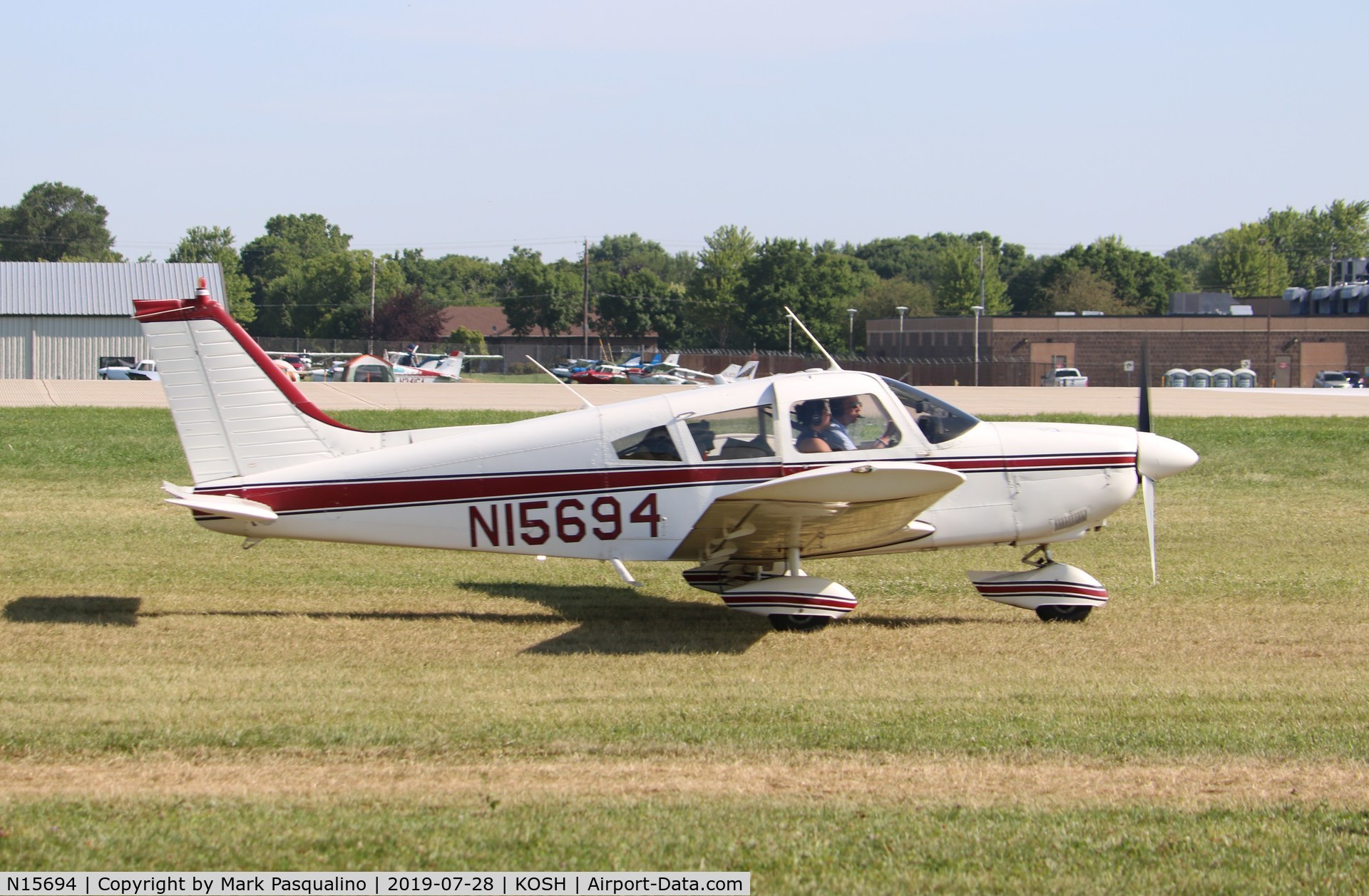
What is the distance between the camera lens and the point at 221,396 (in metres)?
8.76

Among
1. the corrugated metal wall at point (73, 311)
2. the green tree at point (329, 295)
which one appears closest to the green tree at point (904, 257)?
the green tree at point (329, 295)

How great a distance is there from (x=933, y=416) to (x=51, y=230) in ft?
452

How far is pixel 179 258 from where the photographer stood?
113 m

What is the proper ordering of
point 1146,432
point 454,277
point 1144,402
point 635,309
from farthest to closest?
1. point 454,277
2. point 635,309
3. point 1144,402
4. point 1146,432

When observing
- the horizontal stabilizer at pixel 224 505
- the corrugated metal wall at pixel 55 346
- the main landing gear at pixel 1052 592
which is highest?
the corrugated metal wall at pixel 55 346

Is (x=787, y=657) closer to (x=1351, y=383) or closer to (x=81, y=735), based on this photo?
(x=81, y=735)

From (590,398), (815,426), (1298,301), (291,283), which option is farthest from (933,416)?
(291,283)

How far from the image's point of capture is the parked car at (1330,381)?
59.0 metres

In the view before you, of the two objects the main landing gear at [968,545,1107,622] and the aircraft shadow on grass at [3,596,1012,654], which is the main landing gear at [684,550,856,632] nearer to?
the aircraft shadow on grass at [3,596,1012,654]

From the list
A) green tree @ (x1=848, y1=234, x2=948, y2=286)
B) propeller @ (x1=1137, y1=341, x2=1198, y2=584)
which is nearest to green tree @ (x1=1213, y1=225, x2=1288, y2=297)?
green tree @ (x1=848, y1=234, x2=948, y2=286)

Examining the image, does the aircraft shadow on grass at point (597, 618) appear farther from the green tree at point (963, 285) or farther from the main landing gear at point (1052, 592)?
the green tree at point (963, 285)

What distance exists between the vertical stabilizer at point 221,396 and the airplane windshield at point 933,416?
435cm

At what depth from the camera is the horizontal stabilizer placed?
8.20 m

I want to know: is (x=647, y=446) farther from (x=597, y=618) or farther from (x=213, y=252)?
(x=213, y=252)
